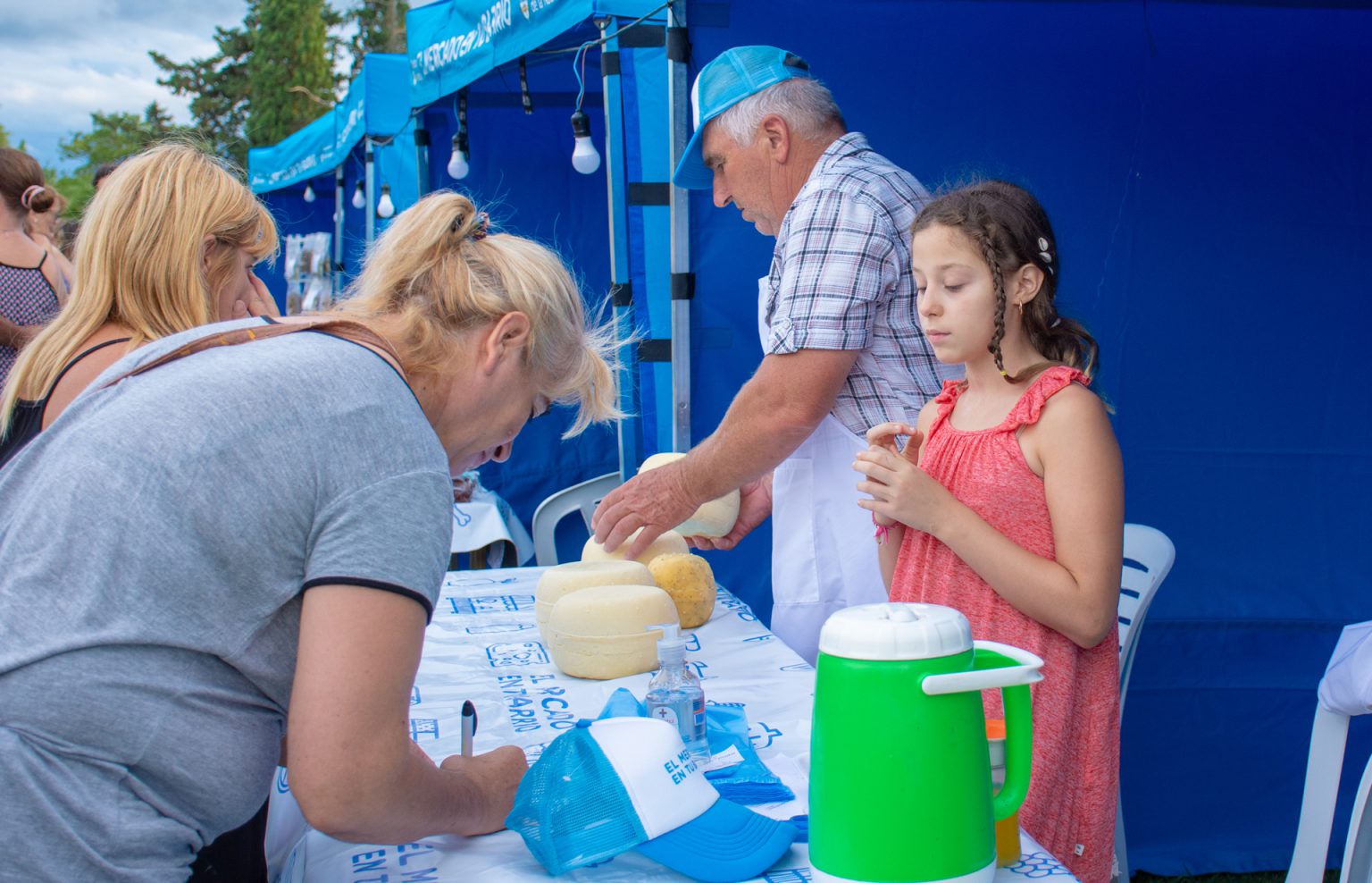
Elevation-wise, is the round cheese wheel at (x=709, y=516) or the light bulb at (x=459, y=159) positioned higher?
the light bulb at (x=459, y=159)

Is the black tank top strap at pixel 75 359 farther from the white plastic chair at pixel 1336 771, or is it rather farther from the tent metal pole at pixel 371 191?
the tent metal pole at pixel 371 191

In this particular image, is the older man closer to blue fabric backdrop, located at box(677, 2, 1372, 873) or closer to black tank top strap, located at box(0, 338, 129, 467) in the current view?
blue fabric backdrop, located at box(677, 2, 1372, 873)

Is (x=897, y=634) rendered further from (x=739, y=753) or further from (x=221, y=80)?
(x=221, y=80)

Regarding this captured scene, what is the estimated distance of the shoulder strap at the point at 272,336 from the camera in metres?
1.02

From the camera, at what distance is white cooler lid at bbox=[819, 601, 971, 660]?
→ 932 millimetres

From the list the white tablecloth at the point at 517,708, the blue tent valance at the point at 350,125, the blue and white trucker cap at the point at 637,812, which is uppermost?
the blue tent valance at the point at 350,125

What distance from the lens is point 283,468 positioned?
3.06 ft

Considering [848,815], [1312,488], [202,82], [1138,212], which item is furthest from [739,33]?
[202,82]

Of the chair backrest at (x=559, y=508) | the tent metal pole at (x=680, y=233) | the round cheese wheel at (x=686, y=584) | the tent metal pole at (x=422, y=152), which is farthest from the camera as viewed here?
the tent metal pole at (x=422, y=152)

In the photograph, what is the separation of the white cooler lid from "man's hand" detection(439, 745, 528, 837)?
16.8 inches

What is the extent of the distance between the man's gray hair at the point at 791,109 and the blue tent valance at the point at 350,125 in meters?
3.55

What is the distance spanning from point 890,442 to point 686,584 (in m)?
0.58

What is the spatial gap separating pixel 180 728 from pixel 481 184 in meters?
4.73

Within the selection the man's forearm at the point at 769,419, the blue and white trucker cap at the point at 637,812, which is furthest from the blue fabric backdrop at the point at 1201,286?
the blue and white trucker cap at the point at 637,812
